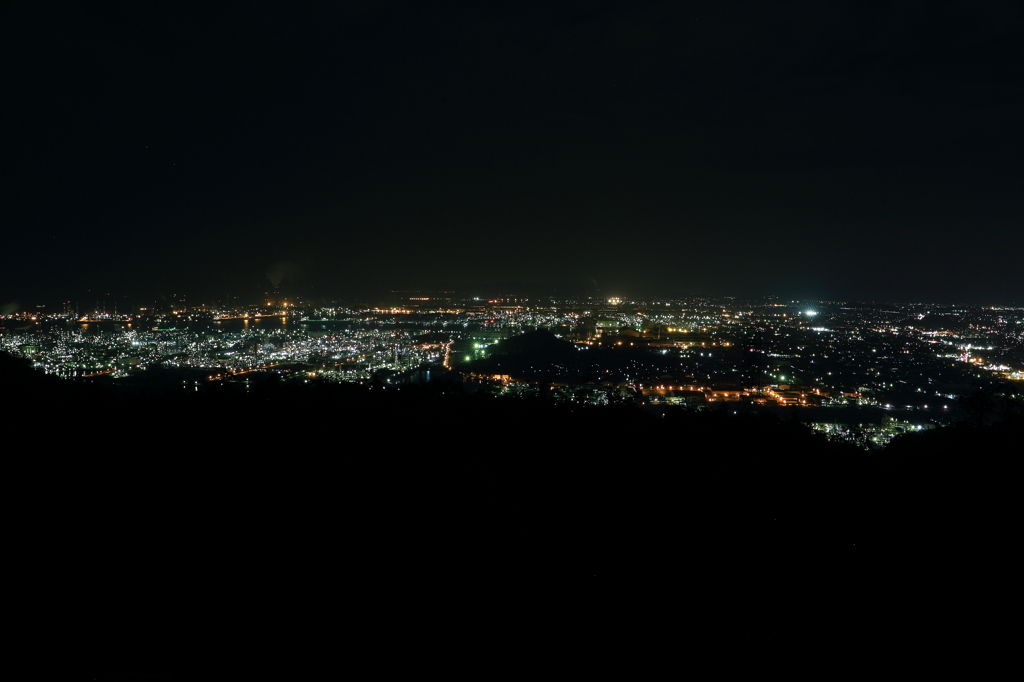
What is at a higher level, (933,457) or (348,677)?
(933,457)

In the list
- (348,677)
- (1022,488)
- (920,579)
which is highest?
(1022,488)

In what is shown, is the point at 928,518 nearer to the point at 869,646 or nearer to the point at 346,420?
the point at 869,646

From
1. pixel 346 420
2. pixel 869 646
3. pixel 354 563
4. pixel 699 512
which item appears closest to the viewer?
pixel 869 646

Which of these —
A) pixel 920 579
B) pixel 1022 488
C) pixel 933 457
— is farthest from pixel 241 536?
pixel 933 457

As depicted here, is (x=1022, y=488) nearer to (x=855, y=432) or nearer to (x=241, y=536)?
(x=855, y=432)

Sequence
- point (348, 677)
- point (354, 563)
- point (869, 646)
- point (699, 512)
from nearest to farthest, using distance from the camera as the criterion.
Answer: point (348, 677), point (869, 646), point (354, 563), point (699, 512)

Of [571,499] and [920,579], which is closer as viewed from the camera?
[920,579]
